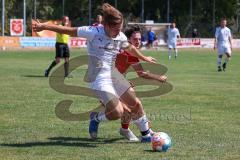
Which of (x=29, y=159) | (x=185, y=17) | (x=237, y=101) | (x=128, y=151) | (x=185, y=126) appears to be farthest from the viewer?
(x=185, y=17)

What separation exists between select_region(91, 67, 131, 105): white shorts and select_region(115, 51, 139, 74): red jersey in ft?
0.89

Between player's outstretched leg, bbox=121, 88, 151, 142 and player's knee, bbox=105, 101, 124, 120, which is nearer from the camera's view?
player's knee, bbox=105, 101, 124, 120

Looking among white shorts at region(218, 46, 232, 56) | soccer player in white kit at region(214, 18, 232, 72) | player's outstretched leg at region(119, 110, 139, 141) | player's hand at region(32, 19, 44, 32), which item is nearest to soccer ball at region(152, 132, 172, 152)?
player's outstretched leg at region(119, 110, 139, 141)

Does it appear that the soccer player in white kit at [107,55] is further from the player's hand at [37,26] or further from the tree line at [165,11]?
the tree line at [165,11]

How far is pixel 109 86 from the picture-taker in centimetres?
848

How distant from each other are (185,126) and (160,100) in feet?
12.5

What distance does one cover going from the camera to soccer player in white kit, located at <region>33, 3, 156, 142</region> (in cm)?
831

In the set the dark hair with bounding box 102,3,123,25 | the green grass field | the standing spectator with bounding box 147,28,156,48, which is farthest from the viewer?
the standing spectator with bounding box 147,28,156,48

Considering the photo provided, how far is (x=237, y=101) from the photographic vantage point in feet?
46.2

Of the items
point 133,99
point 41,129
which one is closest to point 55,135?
point 41,129

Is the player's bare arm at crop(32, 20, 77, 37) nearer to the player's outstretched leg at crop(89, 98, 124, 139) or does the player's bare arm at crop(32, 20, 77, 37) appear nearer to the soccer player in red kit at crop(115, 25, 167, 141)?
the soccer player in red kit at crop(115, 25, 167, 141)

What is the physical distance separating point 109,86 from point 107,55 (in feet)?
1.42

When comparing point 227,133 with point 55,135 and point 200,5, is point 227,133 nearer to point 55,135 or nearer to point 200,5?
point 55,135

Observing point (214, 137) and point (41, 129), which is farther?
point (41, 129)
